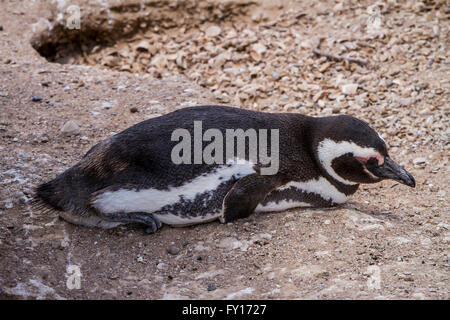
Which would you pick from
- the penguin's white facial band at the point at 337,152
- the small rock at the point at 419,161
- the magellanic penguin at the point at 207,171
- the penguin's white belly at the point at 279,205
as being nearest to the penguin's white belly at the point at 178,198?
the magellanic penguin at the point at 207,171

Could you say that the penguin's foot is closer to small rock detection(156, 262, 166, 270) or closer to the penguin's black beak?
small rock detection(156, 262, 166, 270)

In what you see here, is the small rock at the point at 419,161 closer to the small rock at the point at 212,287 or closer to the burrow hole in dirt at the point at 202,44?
the burrow hole in dirt at the point at 202,44

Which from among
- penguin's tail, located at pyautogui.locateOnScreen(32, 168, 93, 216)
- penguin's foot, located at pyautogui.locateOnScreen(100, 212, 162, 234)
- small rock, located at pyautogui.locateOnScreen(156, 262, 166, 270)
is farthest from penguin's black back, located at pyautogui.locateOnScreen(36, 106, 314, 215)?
small rock, located at pyautogui.locateOnScreen(156, 262, 166, 270)

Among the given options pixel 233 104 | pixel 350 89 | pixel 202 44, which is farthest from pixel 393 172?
pixel 202 44

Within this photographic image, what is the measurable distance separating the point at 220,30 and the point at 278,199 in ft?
10.4

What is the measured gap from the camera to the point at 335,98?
196 inches

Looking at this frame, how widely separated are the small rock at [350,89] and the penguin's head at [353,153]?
5.44 ft

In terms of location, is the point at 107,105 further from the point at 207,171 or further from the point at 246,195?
the point at 246,195

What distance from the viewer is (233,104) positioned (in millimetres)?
4941

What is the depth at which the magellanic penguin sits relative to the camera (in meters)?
3.07

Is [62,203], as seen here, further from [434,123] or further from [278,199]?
[434,123]

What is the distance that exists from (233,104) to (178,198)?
2.00 meters

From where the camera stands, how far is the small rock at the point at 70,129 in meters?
4.16

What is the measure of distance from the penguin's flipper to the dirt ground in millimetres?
92
